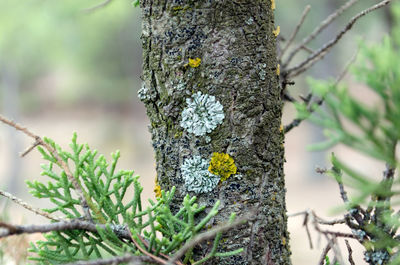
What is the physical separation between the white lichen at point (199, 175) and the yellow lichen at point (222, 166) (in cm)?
1

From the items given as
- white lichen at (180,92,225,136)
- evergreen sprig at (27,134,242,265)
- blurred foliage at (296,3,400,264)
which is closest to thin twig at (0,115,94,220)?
evergreen sprig at (27,134,242,265)

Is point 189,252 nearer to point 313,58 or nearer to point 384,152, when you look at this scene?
point 384,152

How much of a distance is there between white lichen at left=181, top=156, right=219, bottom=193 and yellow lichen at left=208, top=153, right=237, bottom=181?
14mm

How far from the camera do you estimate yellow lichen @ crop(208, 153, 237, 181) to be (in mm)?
1088

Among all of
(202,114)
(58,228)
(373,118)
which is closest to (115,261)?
(58,228)

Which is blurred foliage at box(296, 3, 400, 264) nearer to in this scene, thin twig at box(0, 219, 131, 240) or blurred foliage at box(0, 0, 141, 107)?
thin twig at box(0, 219, 131, 240)

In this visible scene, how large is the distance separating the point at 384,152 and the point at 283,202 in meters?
0.52

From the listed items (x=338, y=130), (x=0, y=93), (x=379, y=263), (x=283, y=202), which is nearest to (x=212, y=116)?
(x=283, y=202)

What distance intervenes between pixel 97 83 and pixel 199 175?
22.7 meters

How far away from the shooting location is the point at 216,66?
1.07m

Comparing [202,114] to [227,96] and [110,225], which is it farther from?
[110,225]

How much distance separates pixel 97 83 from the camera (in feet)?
75.0

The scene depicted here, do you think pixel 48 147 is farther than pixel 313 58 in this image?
No

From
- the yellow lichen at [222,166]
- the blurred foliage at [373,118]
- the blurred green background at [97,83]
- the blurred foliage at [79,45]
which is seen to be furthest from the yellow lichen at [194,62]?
the blurred green background at [97,83]
